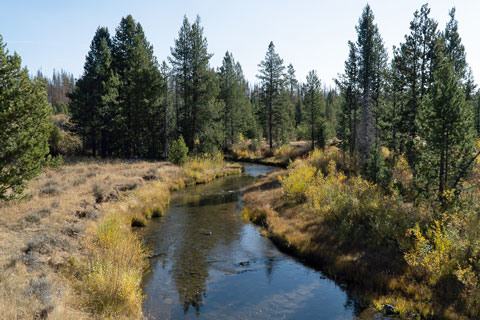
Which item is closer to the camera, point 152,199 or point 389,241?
point 389,241

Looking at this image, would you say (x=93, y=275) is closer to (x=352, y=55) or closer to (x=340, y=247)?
(x=340, y=247)

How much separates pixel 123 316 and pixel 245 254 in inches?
255

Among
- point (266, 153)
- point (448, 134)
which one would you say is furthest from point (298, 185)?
point (266, 153)

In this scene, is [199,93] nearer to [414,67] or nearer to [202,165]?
[202,165]

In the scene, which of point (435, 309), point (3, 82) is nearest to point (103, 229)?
point (3, 82)

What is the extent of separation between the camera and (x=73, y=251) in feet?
34.1

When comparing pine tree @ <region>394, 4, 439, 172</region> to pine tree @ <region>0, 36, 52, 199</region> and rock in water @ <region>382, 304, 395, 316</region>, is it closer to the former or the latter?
rock in water @ <region>382, 304, 395, 316</region>

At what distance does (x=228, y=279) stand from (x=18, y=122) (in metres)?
9.65

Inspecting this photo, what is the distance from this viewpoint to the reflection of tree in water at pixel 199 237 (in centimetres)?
1013

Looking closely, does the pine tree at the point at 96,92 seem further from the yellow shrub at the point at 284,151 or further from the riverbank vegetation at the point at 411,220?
the yellow shrub at the point at 284,151

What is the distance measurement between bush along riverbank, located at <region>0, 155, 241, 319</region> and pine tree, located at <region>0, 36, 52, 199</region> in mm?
1792

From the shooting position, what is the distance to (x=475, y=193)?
11.9 metres

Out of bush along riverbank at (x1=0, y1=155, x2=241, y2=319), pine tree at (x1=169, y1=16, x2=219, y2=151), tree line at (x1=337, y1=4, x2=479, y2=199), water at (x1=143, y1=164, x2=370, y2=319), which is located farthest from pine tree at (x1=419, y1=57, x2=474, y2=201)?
pine tree at (x1=169, y1=16, x2=219, y2=151)

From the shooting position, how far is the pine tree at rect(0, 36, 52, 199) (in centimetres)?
1155
